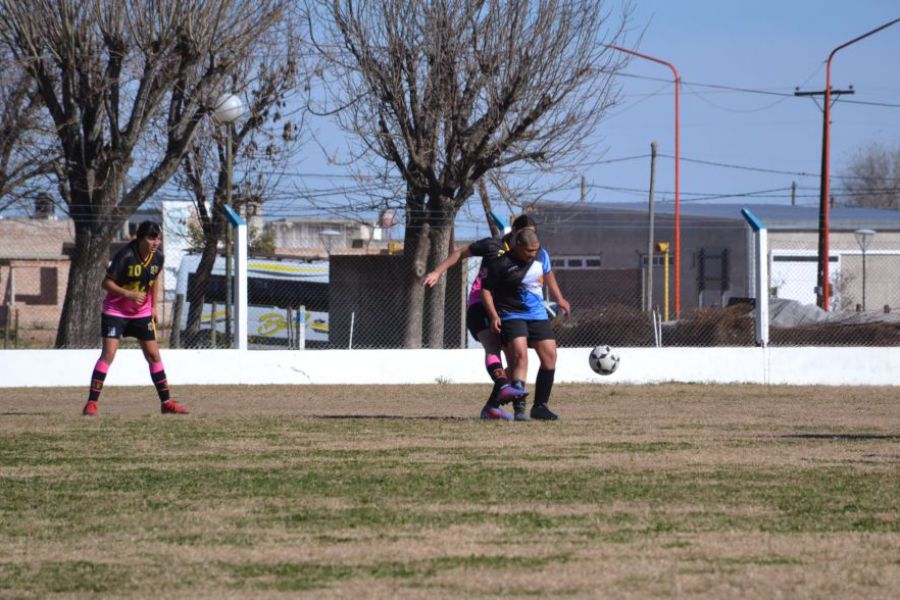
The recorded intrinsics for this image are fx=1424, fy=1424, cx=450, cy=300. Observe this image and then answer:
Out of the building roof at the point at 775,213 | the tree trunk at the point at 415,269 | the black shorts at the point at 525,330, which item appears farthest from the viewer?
the building roof at the point at 775,213

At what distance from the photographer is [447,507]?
6.46 m

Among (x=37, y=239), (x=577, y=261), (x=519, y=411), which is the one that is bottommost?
(x=519, y=411)

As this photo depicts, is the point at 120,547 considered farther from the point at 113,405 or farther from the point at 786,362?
the point at 786,362

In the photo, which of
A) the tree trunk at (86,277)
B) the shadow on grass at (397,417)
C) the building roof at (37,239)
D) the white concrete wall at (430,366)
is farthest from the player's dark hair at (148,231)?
the building roof at (37,239)

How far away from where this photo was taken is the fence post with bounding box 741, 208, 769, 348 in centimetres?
1819

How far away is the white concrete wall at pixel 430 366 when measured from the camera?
1725cm

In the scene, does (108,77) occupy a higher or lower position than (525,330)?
higher

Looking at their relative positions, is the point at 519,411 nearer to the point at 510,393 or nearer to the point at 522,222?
the point at 510,393

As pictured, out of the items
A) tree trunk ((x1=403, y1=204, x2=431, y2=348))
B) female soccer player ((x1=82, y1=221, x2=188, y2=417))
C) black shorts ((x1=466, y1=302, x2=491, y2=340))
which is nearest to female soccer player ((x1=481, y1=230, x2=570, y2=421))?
black shorts ((x1=466, y1=302, x2=491, y2=340))

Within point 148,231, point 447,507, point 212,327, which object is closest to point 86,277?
point 212,327

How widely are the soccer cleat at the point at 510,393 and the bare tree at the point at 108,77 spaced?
33.8 feet

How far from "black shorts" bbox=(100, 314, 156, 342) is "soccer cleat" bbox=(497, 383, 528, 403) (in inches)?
125

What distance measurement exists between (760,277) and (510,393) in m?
8.30

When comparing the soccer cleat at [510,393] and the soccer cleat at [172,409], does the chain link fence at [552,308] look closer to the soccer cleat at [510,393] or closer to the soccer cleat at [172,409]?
the soccer cleat at [172,409]
